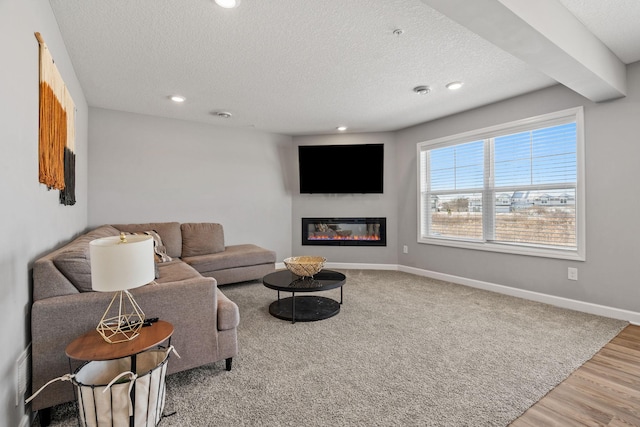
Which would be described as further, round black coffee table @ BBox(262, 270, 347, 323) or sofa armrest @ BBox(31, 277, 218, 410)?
round black coffee table @ BBox(262, 270, 347, 323)

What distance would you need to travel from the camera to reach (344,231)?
5512 millimetres

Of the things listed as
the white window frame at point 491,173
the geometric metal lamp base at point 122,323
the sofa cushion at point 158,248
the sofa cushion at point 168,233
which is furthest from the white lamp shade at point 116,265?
the white window frame at point 491,173

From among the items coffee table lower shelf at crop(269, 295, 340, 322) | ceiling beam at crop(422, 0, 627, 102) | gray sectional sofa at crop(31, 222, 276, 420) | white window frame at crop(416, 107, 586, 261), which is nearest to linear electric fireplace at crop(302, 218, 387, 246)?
white window frame at crop(416, 107, 586, 261)

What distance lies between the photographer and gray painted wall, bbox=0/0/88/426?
4.33ft

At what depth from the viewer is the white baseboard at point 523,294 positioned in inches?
116

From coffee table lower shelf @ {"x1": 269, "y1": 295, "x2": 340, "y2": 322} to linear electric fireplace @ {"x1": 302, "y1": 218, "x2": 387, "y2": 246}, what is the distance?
195 cm

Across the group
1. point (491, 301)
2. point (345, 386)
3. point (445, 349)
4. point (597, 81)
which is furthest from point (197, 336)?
point (597, 81)

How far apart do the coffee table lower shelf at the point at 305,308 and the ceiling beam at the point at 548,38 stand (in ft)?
8.11

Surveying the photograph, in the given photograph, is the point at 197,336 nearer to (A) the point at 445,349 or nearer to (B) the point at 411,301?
(A) the point at 445,349

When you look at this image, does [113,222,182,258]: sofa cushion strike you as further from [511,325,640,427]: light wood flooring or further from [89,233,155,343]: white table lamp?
[511,325,640,427]: light wood flooring

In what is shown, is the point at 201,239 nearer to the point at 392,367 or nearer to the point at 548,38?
the point at 392,367

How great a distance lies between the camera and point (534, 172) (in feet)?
11.8

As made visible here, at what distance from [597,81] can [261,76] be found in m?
3.00

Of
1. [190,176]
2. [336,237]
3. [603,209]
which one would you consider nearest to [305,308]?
[336,237]
